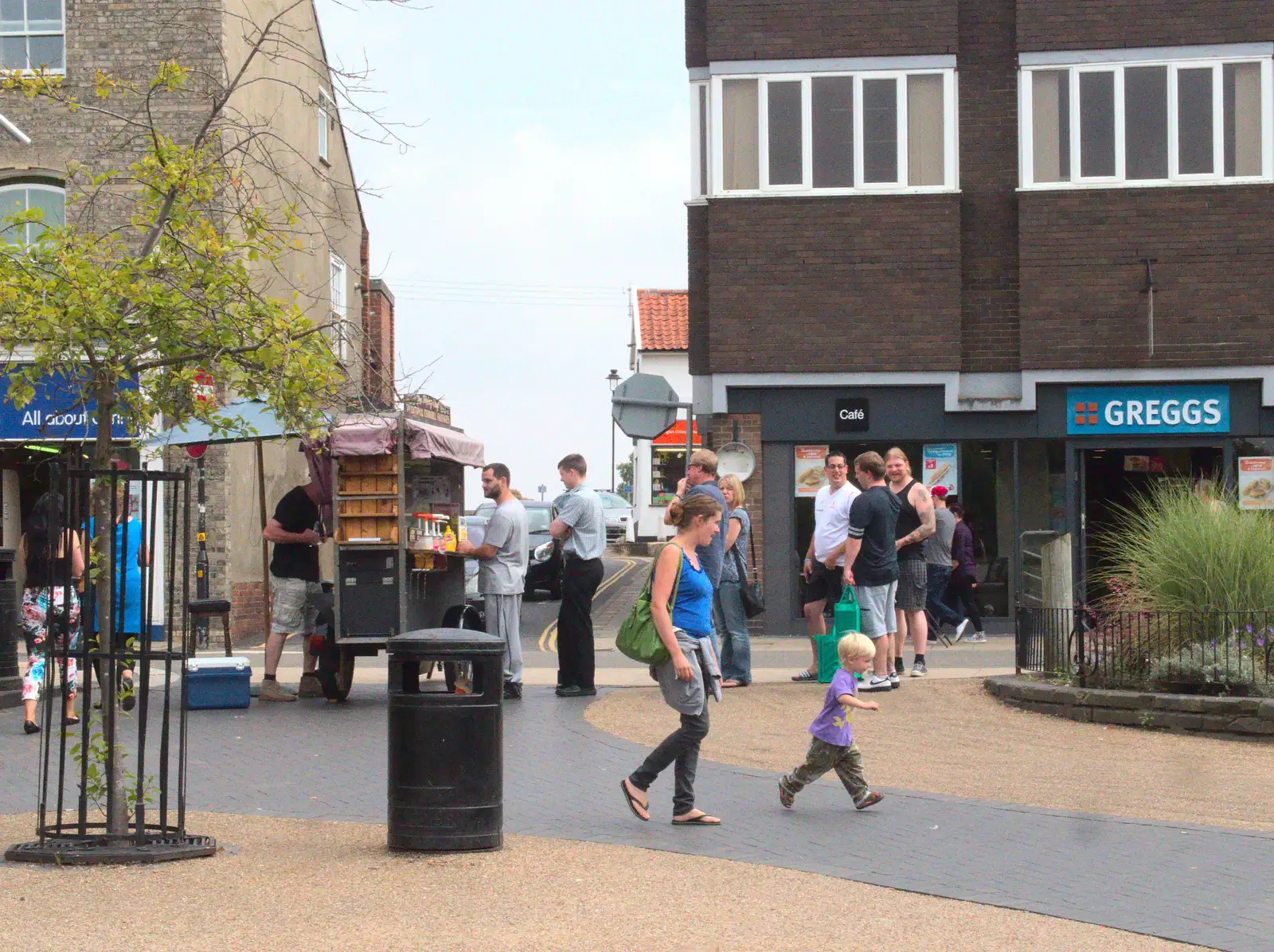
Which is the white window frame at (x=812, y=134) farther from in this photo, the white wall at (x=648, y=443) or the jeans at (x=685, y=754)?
the white wall at (x=648, y=443)

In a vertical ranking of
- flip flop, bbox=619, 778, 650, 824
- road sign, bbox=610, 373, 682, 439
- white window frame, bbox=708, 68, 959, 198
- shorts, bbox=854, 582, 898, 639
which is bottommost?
flip flop, bbox=619, 778, 650, 824

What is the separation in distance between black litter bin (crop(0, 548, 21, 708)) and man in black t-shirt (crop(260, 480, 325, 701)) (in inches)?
84.2

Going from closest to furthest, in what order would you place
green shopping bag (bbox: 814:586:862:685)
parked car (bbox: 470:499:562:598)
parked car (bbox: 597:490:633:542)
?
green shopping bag (bbox: 814:586:862:685) → parked car (bbox: 470:499:562:598) → parked car (bbox: 597:490:633:542)

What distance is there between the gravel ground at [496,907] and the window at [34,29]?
17.2 m

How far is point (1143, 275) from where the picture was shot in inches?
822

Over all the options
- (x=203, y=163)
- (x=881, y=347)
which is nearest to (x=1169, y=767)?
(x=203, y=163)

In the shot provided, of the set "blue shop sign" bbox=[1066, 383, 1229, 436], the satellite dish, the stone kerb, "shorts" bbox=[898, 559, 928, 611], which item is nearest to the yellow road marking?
the satellite dish

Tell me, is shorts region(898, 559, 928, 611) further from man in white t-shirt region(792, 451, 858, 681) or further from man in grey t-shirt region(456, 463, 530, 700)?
man in grey t-shirt region(456, 463, 530, 700)

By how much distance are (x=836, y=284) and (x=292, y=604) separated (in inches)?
383

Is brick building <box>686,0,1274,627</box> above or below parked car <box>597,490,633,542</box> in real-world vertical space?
above

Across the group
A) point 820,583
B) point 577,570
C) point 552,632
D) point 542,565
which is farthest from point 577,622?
point 542,565

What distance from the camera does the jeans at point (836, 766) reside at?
8.66m

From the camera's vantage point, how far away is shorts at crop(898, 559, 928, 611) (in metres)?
14.3

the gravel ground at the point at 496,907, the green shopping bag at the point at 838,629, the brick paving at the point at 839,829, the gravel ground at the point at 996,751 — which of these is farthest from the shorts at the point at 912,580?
the gravel ground at the point at 496,907
